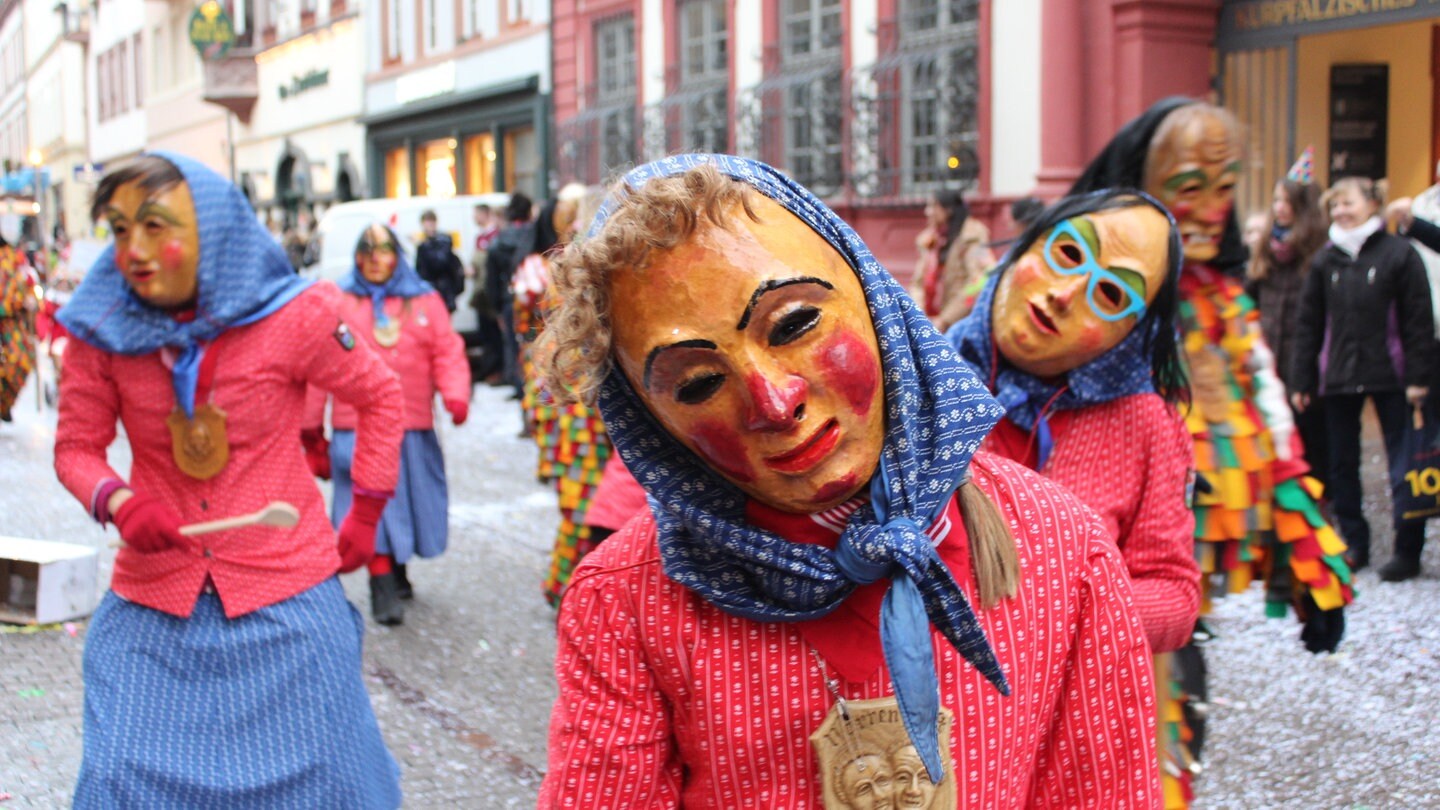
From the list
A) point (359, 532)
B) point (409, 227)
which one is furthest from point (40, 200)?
point (359, 532)

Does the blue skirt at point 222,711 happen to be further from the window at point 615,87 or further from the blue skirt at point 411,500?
the window at point 615,87

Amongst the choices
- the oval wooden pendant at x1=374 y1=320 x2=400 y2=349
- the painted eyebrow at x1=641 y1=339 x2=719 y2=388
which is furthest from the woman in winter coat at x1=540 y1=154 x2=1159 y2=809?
the oval wooden pendant at x1=374 y1=320 x2=400 y2=349

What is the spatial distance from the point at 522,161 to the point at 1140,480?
828 inches

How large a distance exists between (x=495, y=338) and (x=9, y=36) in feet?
210

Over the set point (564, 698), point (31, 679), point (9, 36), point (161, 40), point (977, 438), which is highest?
point (9, 36)

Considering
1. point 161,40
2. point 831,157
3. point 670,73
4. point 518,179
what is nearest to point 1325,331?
point 831,157

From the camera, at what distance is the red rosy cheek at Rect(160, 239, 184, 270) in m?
3.60

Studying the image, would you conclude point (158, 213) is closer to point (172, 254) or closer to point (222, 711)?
point (172, 254)

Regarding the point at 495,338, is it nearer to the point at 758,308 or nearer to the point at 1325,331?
the point at 1325,331

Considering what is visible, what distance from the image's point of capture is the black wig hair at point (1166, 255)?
3098mm

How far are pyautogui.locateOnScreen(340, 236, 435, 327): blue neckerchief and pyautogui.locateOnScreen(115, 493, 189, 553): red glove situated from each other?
3.50 m

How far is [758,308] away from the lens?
1.61m

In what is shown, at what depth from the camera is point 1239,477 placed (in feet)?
11.7

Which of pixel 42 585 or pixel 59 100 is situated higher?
pixel 59 100
